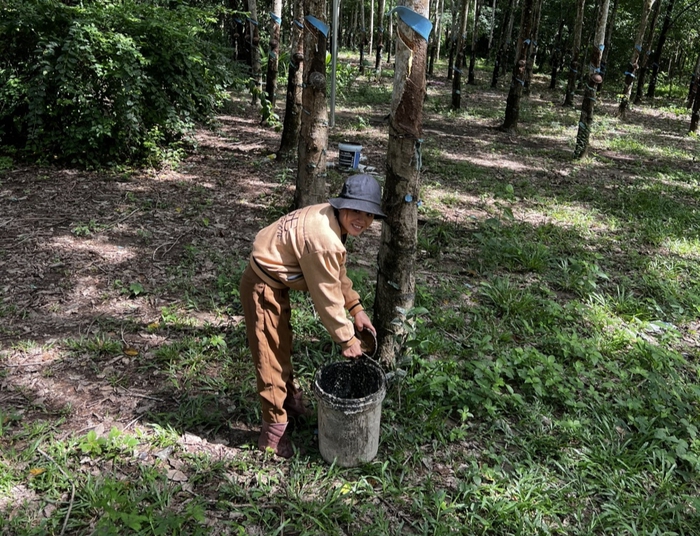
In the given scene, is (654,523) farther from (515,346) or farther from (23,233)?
(23,233)

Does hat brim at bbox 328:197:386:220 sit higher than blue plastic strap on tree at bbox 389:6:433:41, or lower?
lower

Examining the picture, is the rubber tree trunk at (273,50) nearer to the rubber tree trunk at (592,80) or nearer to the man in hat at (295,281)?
the rubber tree trunk at (592,80)

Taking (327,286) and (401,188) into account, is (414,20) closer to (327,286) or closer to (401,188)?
(401,188)

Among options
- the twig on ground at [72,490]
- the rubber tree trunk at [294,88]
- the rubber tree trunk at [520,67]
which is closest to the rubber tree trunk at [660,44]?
the rubber tree trunk at [520,67]

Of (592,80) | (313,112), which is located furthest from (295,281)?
(592,80)

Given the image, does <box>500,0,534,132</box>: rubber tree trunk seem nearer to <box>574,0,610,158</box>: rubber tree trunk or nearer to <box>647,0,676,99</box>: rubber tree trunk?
<box>574,0,610,158</box>: rubber tree trunk

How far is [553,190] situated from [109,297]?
268 inches

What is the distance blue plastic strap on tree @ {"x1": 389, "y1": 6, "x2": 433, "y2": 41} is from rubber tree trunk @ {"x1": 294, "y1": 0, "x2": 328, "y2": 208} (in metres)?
2.61

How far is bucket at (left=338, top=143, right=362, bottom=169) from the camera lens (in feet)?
25.3

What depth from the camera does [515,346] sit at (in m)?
4.07

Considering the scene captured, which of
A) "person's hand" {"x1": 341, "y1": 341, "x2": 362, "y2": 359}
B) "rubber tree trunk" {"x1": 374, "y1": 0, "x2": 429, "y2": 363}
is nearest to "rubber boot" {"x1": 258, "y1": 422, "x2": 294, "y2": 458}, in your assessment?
"person's hand" {"x1": 341, "y1": 341, "x2": 362, "y2": 359}

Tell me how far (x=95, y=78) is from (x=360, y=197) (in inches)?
234

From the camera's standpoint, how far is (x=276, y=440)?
114 inches

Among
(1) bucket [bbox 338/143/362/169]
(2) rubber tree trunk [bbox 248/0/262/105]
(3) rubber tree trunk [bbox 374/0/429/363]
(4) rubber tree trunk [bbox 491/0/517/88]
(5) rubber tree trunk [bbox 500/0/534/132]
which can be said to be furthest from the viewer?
(4) rubber tree trunk [bbox 491/0/517/88]
